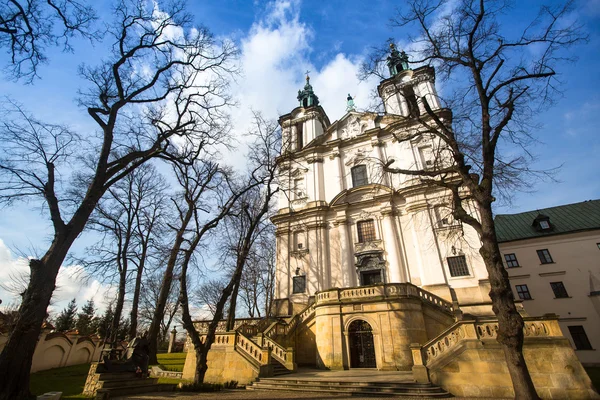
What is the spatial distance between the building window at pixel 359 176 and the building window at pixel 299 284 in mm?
9482

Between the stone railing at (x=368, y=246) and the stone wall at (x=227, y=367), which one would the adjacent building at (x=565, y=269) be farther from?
the stone wall at (x=227, y=367)

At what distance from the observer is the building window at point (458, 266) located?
18.8 m

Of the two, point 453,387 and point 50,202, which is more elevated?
point 50,202

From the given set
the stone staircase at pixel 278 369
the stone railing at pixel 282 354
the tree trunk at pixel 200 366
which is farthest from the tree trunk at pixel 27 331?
the stone railing at pixel 282 354

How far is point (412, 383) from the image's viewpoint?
377 inches

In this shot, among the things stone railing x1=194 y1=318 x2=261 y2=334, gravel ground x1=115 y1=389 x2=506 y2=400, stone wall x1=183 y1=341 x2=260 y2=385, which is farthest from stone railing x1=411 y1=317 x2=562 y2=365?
stone railing x1=194 y1=318 x2=261 y2=334

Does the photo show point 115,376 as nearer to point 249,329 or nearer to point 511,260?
point 249,329

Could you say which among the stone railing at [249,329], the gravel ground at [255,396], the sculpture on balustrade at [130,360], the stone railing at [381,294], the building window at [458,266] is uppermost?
the building window at [458,266]

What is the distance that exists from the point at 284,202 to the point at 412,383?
2002 centimetres

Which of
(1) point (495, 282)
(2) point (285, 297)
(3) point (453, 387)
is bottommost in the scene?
(3) point (453, 387)

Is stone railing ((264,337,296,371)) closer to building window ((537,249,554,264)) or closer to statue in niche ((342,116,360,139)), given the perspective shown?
statue in niche ((342,116,360,139))

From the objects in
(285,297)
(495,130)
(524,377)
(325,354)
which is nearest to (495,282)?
(524,377)

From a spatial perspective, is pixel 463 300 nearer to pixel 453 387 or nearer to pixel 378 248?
pixel 378 248

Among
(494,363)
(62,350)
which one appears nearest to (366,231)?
(494,363)
